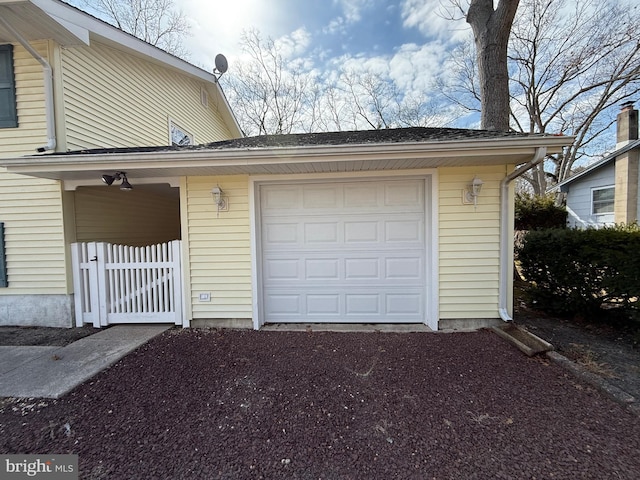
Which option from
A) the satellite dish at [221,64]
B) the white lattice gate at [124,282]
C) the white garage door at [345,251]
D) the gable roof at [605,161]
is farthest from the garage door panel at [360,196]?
the gable roof at [605,161]

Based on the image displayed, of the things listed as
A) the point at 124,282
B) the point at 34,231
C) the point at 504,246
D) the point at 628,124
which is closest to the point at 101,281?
the point at 124,282

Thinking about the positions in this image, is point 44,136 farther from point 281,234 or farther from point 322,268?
point 322,268

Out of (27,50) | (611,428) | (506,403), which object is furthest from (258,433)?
(27,50)

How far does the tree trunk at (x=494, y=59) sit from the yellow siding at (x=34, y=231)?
27.6 feet

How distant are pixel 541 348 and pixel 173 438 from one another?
3856 mm

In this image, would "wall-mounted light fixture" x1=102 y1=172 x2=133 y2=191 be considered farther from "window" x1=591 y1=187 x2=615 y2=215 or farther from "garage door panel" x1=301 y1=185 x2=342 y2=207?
"window" x1=591 y1=187 x2=615 y2=215

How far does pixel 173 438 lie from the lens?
202 cm

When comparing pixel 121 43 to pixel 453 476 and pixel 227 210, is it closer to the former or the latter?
pixel 227 210

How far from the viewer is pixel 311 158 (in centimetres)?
334

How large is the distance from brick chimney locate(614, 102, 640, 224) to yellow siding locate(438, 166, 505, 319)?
813cm

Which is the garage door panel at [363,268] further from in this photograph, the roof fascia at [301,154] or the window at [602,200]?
the window at [602,200]

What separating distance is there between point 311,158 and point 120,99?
493cm

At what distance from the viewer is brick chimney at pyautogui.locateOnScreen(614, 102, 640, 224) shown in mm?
8500

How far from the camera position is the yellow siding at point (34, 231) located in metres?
4.20
